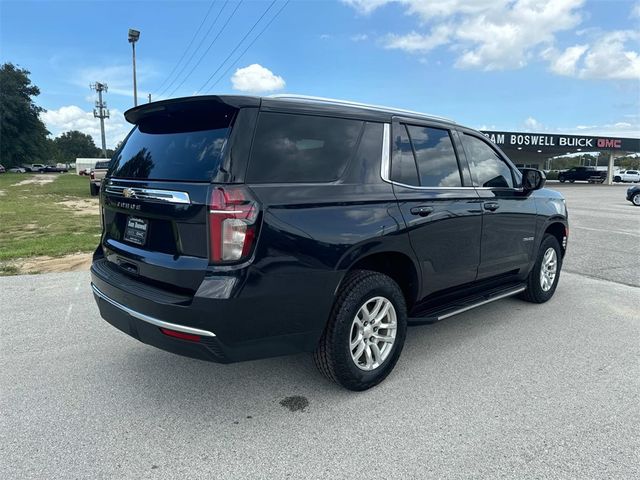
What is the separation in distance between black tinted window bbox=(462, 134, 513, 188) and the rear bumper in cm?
213

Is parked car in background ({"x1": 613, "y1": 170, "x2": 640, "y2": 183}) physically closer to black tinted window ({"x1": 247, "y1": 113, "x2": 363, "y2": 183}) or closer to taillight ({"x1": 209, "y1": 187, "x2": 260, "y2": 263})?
black tinted window ({"x1": 247, "y1": 113, "x2": 363, "y2": 183})

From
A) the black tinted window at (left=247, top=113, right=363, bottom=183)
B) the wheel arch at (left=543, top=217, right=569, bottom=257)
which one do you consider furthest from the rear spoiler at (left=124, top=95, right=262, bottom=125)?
the wheel arch at (left=543, top=217, right=569, bottom=257)

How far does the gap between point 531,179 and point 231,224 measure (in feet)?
11.4

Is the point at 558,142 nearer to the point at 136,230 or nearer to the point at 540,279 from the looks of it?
the point at 540,279

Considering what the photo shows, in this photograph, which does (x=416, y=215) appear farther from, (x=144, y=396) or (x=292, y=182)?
(x=144, y=396)

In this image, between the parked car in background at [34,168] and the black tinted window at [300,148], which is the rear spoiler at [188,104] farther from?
the parked car in background at [34,168]

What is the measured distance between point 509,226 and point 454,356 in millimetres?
1441

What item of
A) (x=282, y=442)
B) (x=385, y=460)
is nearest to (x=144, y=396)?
(x=282, y=442)

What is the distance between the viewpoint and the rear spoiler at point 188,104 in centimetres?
268

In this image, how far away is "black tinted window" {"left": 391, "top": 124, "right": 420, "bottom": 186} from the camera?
3391mm

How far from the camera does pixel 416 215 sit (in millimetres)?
3395

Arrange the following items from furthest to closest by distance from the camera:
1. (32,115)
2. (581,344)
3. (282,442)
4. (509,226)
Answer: (32,115), (509,226), (581,344), (282,442)

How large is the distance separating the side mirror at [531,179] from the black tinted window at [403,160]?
1.76 metres

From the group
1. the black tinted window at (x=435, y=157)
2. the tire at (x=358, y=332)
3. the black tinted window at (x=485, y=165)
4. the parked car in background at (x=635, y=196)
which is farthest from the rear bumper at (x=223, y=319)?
the parked car in background at (x=635, y=196)
